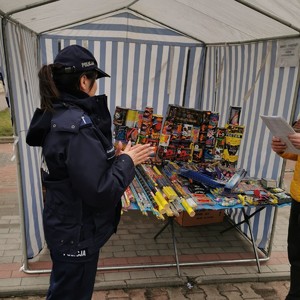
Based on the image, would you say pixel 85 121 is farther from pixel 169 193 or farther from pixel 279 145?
pixel 279 145

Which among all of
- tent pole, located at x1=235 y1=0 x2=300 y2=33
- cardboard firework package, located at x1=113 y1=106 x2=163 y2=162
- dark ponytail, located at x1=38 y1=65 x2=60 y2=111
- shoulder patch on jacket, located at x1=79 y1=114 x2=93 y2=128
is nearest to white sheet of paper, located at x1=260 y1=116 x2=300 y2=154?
tent pole, located at x1=235 y1=0 x2=300 y2=33

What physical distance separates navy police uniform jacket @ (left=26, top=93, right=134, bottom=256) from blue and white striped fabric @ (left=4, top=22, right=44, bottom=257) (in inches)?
47.7

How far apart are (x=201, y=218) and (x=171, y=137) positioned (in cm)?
143

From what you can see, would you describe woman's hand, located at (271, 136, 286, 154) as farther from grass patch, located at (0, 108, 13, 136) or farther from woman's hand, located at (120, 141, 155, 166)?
grass patch, located at (0, 108, 13, 136)

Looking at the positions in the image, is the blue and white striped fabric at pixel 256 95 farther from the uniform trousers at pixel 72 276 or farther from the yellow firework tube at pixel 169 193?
the uniform trousers at pixel 72 276

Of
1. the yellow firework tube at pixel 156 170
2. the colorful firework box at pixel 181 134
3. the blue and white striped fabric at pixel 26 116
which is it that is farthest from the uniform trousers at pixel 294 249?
the blue and white striped fabric at pixel 26 116

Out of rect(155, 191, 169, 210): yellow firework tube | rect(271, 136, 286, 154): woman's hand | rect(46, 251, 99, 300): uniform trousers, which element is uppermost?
rect(271, 136, 286, 154): woman's hand

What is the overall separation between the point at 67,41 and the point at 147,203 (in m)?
2.65

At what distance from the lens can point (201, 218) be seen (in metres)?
4.50

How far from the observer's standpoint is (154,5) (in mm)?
3662

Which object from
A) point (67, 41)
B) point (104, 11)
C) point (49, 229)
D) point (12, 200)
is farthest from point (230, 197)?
point (12, 200)

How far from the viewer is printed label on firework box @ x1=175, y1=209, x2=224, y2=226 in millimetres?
4430

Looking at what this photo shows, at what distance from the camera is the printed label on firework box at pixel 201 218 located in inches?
174

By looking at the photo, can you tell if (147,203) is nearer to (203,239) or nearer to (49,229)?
(49,229)
